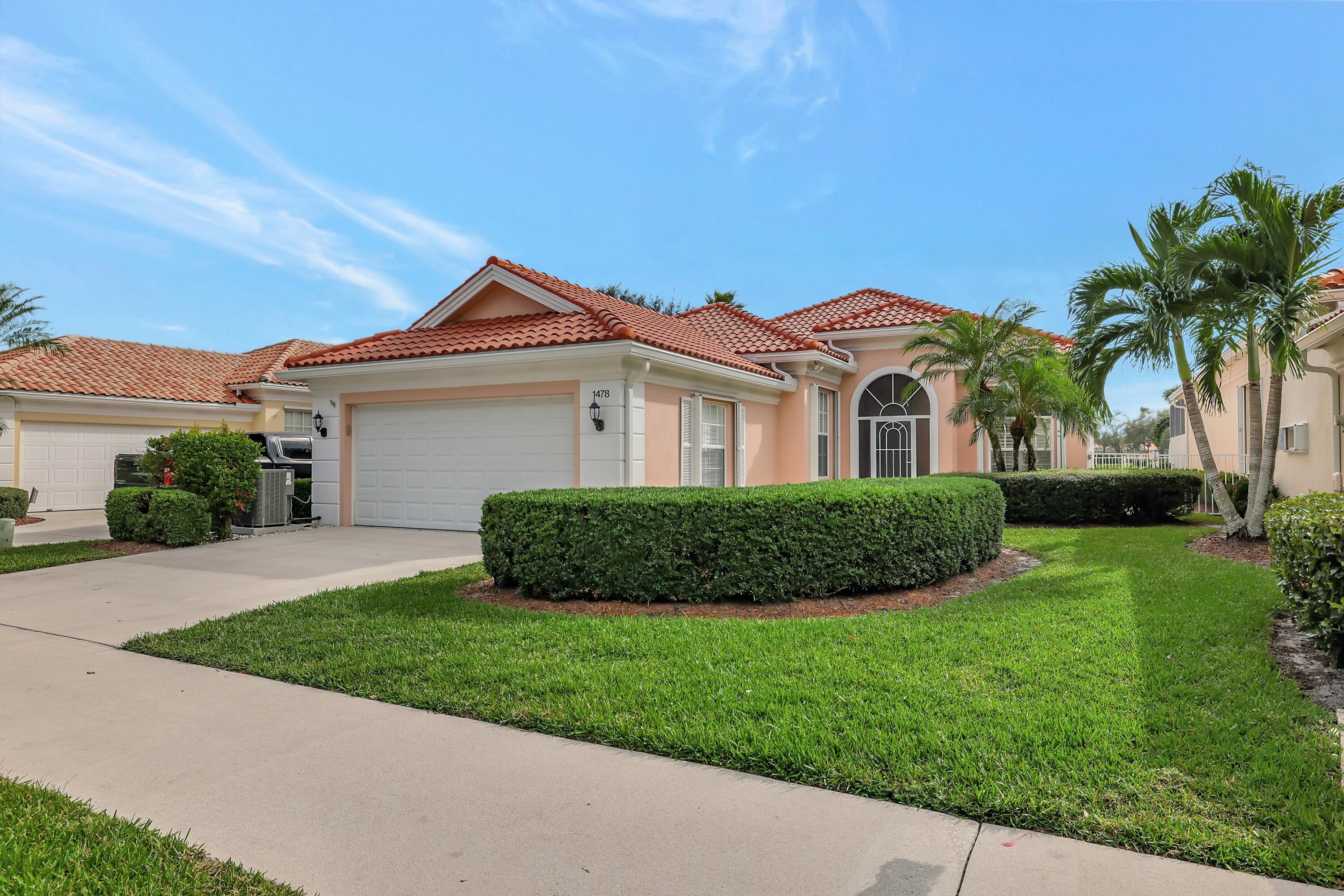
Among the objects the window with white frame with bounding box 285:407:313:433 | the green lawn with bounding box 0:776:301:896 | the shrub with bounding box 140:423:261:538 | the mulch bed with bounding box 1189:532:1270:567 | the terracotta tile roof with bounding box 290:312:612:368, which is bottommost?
the green lawn with bounding box 0:776:301:896

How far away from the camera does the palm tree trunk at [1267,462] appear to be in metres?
10.8

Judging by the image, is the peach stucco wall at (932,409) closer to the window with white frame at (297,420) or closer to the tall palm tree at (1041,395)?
the tall palm tree at (1041,395)

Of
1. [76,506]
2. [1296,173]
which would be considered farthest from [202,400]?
[1296,173]

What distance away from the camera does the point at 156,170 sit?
15.1 meters

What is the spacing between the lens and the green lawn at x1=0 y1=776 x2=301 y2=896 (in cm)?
269

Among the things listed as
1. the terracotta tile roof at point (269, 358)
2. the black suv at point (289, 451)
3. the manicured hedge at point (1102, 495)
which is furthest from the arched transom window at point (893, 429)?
the terracotta tile roof at point (269, 358)

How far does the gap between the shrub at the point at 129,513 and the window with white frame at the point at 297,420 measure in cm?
1125

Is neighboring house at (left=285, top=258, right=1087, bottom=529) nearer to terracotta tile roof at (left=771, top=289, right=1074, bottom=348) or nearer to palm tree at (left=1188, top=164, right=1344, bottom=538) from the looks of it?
terracotta tile roof at (left=771, top=289, right=1074, bottom=348)

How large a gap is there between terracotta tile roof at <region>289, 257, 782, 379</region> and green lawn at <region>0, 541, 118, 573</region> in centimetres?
441

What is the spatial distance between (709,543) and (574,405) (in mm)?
5611

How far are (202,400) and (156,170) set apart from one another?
8.57 meters

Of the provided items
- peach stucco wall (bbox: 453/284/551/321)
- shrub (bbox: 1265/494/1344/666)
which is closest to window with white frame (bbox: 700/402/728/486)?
peach stucco wall (bbox: 453/284/551/321)

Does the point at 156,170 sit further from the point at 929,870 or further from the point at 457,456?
the point at 929,870

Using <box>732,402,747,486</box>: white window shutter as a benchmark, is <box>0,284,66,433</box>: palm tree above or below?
above
